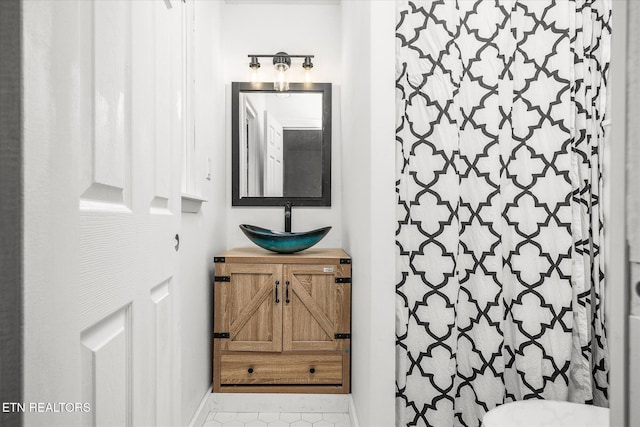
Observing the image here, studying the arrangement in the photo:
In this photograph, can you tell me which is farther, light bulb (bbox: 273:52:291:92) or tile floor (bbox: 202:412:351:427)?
light bulb (bbox: 273:52:291:92)

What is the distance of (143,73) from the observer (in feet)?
2.90

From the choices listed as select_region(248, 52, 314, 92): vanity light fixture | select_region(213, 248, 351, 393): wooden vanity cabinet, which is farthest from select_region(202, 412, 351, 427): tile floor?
select_region(248, 52, 314, 92): vanity light fixture

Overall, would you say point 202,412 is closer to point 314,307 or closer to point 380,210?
point 314,307

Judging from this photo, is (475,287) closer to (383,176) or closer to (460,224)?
(460,224)

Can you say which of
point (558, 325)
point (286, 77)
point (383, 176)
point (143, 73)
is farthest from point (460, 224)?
point (286, 77)

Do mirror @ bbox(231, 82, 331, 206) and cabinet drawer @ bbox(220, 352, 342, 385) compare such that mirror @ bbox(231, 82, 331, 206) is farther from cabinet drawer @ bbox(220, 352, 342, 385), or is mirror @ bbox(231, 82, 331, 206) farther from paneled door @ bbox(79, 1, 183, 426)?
paneled door @ bbox(79, 1, 183, 426)

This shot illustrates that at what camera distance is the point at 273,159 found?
2.70 metres

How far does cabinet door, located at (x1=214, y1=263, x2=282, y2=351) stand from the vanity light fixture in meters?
1.30

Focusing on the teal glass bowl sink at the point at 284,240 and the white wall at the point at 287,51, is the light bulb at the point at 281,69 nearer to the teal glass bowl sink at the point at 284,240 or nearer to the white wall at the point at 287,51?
the white wall at the point at 287,51

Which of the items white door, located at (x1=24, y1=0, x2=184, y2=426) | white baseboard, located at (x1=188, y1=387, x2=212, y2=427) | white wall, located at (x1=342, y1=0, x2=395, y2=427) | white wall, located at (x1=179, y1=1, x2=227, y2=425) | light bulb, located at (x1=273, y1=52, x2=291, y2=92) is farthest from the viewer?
light bulb, located at (x1=273, y1=52, x2=291, y2=92)

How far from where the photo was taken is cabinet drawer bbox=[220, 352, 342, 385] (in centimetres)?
213

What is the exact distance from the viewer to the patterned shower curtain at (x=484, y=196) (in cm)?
155

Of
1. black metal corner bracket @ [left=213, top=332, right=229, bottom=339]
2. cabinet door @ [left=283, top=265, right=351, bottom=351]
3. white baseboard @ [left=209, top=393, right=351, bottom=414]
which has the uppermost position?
cabinet door @ [left=283, top=265, right=351, bottom=351]

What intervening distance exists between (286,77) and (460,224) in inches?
66.7
